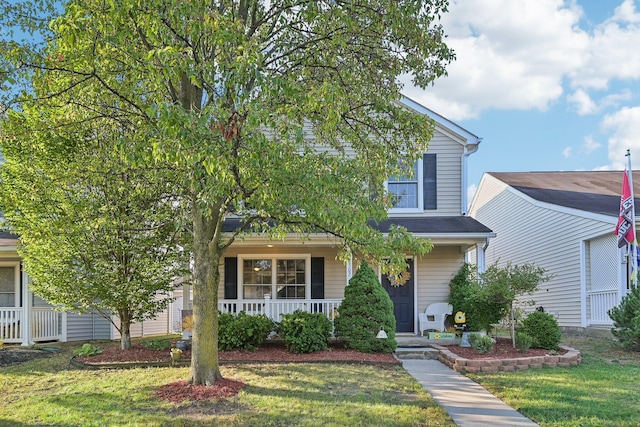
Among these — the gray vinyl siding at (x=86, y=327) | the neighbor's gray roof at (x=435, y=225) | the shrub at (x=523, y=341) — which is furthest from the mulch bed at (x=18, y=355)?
the shrub at (x=523, y=341)

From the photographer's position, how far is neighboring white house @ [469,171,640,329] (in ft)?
43.9

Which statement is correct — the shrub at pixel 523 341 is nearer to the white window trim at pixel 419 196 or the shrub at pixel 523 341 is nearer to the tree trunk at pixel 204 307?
the white window trim at pixel 419 196

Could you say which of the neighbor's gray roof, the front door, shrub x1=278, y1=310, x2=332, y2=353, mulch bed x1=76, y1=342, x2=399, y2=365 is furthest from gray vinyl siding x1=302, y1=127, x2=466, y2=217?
mulch bed x1=76, y1=342, x2=399, y2=365

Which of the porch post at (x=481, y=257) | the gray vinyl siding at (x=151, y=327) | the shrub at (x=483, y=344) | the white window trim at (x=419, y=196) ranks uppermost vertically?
the white window trim at (x=419, y=196)

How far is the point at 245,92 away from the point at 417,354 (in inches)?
277

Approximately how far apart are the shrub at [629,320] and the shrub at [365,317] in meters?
4.50

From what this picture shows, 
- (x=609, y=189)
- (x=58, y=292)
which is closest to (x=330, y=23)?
(x=58, y=292)

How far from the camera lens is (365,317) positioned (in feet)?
35.1

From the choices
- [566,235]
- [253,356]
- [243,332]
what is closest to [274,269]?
[243,332]

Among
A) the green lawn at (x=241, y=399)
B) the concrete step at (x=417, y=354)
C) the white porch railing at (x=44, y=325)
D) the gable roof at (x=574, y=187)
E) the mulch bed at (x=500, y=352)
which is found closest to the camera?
the green lawn at (x=241, y=399)

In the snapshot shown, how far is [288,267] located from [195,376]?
672 centimetres

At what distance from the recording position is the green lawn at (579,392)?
5930 millimetres

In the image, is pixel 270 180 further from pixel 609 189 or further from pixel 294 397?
pixel 609 189

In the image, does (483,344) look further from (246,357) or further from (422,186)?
(422,186)
